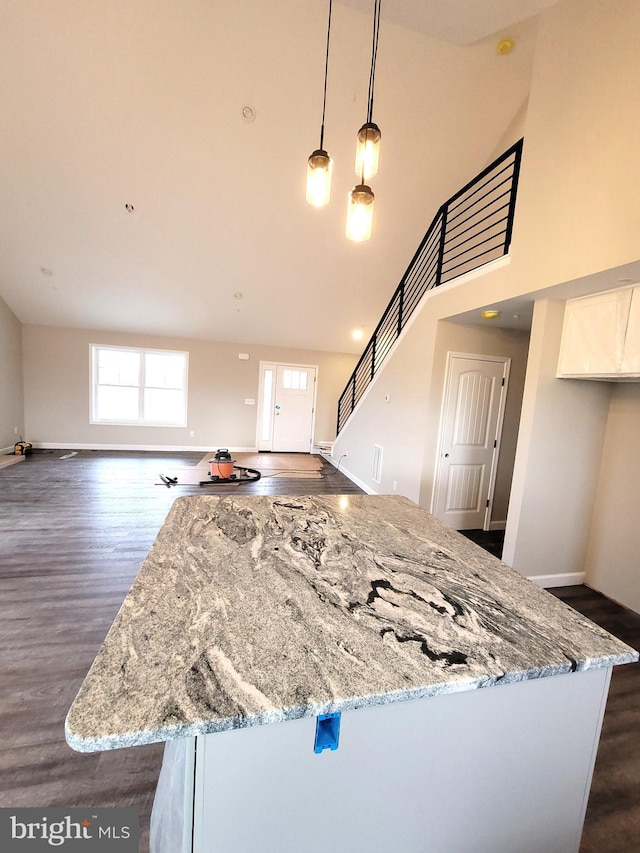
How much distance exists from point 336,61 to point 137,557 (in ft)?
15.7

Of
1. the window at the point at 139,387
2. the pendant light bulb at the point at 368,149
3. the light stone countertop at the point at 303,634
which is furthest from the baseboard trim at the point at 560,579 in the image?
the window at the point at 139,387

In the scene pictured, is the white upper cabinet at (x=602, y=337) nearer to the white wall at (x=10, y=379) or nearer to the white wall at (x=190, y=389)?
the white wall at (x=190, y=389)

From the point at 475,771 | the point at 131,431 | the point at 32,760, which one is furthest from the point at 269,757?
the point at 131,431

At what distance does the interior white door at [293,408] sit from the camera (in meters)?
7.92

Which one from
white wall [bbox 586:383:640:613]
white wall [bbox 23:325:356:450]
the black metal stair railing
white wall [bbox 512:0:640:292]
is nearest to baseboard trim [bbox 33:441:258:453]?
white wall [bbox 23:325:356:450]

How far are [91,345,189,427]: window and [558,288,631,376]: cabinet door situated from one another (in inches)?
265

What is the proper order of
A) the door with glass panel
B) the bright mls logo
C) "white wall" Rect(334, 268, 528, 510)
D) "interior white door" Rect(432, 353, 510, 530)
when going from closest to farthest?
the bright mls logo
"white wall" Rect(334, 268, 528, 510)
"interior white door" Rect(432, 353, 510, 530)
the door with glass panel

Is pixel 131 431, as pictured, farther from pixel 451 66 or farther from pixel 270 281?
pixel 451 66

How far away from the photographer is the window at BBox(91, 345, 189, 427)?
7254mm

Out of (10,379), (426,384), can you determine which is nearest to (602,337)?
(426,384)

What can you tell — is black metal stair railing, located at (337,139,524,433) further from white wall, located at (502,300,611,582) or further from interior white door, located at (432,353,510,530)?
interior white door, located at (432,353,510,530)

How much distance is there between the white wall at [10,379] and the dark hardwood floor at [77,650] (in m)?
2.42

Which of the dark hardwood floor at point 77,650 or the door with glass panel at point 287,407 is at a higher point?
the door with glass panel at point 287,407

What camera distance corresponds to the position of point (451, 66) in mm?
3379
